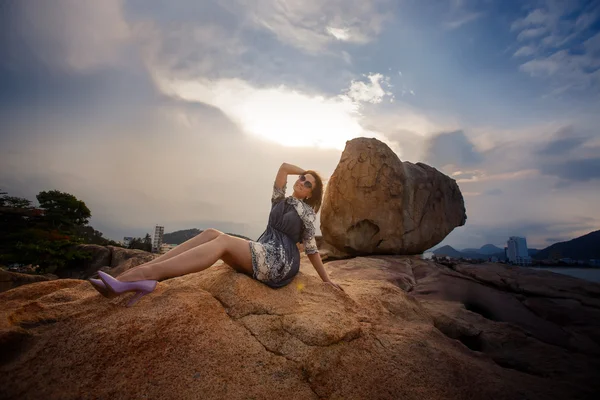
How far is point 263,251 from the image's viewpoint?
3184 mm

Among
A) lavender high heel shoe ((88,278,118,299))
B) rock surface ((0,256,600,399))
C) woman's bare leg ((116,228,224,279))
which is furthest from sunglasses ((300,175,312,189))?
lavender high heel shoe ((88,278,118,299))

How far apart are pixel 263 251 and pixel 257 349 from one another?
1.15 meters

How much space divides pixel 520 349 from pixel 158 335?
431 centimetres

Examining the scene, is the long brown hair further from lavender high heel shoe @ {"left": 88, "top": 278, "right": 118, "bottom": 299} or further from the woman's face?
lavender high heel shoe @ {"left": 88, "top": 278, "right": 118, "bottom": 299}

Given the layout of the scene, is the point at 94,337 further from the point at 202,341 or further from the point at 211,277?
the point at 211,277

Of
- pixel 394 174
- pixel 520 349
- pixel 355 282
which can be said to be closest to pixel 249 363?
pixel 355 282

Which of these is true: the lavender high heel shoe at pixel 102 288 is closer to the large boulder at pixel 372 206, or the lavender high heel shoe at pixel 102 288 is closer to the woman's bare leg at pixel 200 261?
the woman's bare leg at pixel 200 261

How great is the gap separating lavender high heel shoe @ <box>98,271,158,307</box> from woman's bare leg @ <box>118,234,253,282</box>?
0.06 metres

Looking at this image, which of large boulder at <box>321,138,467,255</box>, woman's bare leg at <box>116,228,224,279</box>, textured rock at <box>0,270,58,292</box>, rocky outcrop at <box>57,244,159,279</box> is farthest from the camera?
rocky outcrop at <box>57,244,159,279</box>

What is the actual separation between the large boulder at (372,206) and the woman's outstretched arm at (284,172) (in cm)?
478

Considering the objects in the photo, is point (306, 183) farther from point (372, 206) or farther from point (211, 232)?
point (372, 206)

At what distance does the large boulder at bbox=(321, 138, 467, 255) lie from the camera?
28.0 feet

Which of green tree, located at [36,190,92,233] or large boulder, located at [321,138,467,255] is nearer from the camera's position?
large boulder, located at [321,138,467,255]

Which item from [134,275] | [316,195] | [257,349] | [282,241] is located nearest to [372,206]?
[316,195]
